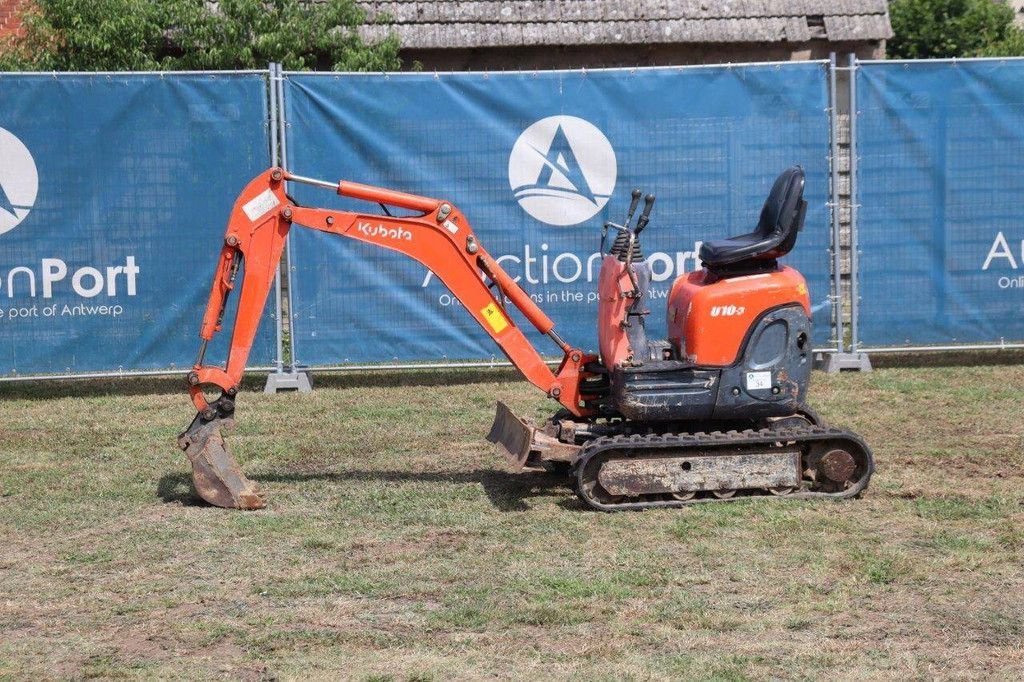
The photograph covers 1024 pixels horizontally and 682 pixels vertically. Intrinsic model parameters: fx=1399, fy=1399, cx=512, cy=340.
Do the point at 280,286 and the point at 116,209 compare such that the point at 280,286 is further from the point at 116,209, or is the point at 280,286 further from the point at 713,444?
the point at 713,444

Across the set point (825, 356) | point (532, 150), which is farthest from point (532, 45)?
point (825, 356)

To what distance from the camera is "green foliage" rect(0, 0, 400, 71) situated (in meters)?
14.5

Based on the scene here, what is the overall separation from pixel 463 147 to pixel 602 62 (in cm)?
459

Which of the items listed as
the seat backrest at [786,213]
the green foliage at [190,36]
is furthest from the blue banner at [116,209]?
the seat backrest at [786,213]

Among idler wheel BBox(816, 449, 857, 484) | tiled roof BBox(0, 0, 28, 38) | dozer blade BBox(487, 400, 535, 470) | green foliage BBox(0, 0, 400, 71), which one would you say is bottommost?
idler wheel BBox(816, 449, 857, 484)

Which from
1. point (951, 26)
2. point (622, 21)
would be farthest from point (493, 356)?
point (951, 26)

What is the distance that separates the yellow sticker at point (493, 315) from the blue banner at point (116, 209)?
4.27m

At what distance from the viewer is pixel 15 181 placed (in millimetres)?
11781

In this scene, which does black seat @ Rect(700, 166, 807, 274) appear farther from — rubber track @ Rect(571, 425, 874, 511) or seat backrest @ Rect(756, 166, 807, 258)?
rubber track @ Rect(571, 425, 874, 511)

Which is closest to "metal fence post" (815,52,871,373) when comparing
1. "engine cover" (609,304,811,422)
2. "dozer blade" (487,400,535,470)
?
"engine cover" (609,304,811,422)

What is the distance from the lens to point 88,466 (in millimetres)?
9414

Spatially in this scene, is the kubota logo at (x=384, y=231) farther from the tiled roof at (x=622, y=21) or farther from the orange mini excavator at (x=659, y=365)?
the tiled roof at (x=622, y=21)

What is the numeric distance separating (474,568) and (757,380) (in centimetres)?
220

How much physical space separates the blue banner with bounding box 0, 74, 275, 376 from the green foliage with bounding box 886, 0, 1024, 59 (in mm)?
14959
